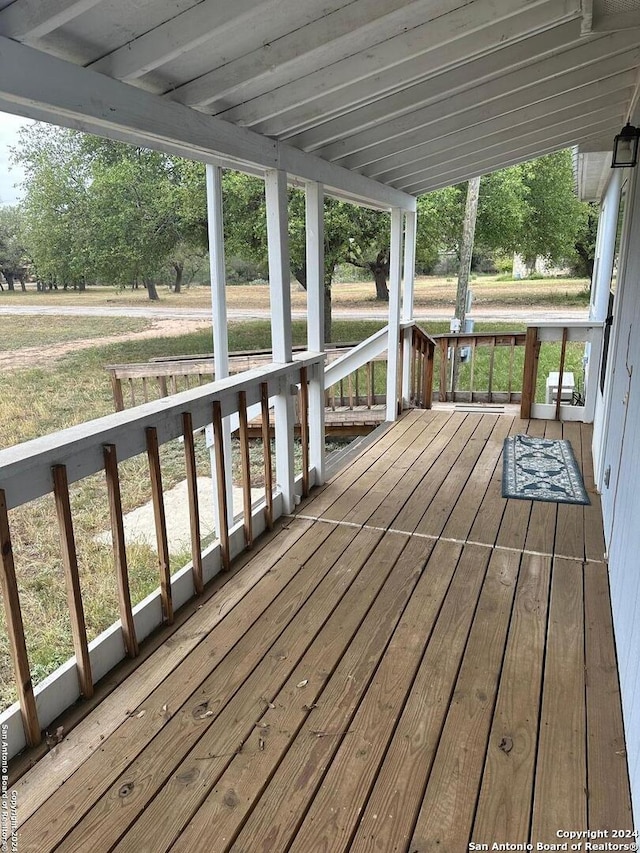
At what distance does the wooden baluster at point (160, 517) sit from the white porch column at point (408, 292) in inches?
164

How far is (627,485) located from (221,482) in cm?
180

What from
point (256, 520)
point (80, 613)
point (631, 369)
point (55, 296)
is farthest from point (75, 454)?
point (631, 369)

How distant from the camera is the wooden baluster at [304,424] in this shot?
376 cm

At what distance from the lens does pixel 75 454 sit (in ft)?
6.59

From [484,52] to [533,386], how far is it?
3.75m

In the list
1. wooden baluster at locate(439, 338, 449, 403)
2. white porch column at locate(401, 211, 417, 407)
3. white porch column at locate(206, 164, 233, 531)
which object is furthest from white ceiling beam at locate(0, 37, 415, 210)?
wooden baluster at locate(439, 338, 449, 403)

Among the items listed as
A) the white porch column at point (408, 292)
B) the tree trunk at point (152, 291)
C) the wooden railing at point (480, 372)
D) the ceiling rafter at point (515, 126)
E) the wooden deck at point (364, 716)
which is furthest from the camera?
the wooden railing at point (480, 372)

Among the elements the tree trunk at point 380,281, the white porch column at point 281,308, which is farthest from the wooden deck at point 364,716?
the tree trunk at point 380,281

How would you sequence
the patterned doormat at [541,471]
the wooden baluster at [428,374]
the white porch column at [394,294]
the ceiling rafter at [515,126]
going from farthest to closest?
1. the wooden baluster at [428,374]
2. the white porch column at [394,294]
3. the patterned doormat at [541,471]
4. the ceiling rafter at [515,126]

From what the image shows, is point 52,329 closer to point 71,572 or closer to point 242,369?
point 71,572

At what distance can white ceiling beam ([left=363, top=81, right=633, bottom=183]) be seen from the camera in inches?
139

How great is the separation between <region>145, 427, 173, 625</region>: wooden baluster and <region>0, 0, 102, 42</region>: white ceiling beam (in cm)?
135

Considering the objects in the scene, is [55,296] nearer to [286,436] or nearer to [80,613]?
[80,613]

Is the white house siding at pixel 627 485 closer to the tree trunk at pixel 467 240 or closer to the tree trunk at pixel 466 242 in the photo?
the tree trunk at pixel 466 242
